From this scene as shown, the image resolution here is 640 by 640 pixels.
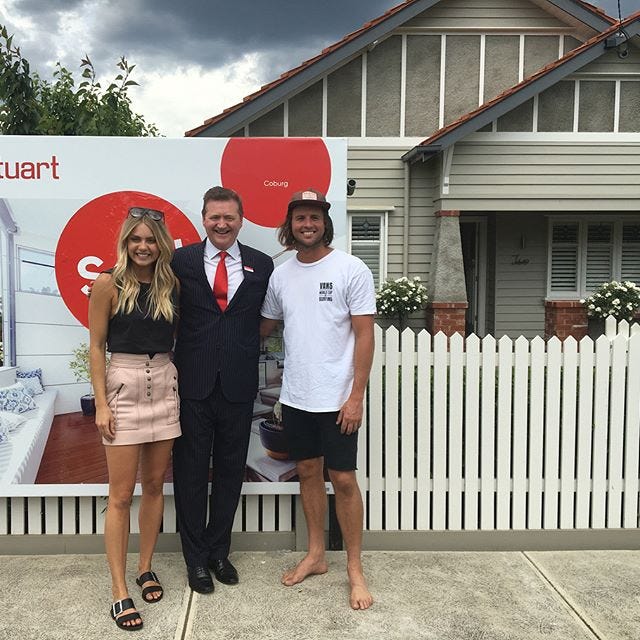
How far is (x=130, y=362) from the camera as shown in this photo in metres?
3.05

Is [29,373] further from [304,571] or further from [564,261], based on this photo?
[564,261]

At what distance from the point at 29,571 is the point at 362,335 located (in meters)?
2.34

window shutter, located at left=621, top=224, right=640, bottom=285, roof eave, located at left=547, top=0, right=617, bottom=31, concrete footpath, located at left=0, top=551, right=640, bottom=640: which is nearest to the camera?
concrete footpath, located at left=0, top=551, right=640, bottom=640

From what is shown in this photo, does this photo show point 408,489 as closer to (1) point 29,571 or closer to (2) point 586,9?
(1) point 29,571

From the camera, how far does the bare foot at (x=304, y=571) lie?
338 centimetres

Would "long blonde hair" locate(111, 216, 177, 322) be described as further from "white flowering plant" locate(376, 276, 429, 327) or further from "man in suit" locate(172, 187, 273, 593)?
"white flowering plant" locate(376, 276, 429, 327)

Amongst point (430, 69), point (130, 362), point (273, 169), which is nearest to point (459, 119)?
point (430, 69)

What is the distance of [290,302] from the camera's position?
330 cm

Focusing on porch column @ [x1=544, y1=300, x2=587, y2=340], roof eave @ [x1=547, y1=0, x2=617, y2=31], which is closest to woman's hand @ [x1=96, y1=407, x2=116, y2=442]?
porch column @ [x1=544, y1=300, x2=587, y2=340]

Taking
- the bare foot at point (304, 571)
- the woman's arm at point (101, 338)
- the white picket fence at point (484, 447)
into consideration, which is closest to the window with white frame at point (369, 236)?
the white picket fence at point (484, 447)

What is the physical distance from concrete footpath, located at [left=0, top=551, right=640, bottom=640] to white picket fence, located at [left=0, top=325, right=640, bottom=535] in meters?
0.21

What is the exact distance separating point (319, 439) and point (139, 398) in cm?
99

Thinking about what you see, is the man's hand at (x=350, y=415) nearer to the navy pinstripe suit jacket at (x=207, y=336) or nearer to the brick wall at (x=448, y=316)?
the navy pinstripe suit jacket at (x=207, y=336)

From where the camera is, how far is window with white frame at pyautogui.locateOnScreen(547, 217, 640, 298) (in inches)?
450
